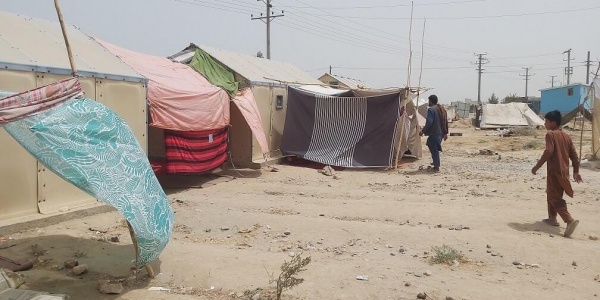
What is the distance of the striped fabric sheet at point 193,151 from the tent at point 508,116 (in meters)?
23.0

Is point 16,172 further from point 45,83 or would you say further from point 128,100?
point 128,100

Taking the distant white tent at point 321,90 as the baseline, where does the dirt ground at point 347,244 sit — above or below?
below

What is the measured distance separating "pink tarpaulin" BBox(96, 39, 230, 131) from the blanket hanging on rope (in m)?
3.62

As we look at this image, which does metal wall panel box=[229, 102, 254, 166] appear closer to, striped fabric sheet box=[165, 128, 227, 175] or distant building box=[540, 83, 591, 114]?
striped fabric sheet box=[165, 128, 227, 175]

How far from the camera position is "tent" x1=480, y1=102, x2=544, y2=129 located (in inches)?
1083

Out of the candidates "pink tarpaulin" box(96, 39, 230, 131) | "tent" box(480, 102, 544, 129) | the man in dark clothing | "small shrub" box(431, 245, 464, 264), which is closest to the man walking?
"small shrub" box(431, 245, 464, 264)

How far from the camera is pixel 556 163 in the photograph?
591 centimetres

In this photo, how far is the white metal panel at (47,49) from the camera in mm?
5720

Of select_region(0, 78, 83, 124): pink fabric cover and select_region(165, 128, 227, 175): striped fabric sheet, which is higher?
select_region(0, 78, 83, 124): pink fabric cover

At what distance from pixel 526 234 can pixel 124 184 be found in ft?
15.1

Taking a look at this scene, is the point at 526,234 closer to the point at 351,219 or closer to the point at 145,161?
the point at 351,219

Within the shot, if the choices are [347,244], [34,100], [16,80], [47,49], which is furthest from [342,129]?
[34,100]

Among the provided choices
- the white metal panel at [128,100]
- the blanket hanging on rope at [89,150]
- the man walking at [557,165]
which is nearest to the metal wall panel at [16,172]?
the white metal panel at [128,100]

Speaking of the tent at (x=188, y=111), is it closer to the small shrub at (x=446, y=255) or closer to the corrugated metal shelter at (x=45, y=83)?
the corrugated metal shelter at (x=45, y=83)
